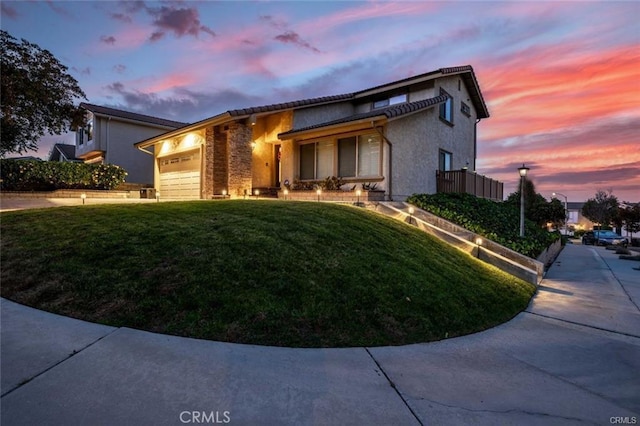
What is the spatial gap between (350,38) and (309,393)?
13.7 metres

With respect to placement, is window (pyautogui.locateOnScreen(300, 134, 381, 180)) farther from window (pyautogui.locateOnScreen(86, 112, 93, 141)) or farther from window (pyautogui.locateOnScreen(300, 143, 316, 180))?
window (pyautogui.locateOnScreen(86, 112, 93, 141))

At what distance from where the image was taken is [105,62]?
1226cm

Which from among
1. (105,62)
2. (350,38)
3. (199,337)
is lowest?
(199,337)

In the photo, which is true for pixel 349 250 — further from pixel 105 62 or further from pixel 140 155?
pixel 140 155

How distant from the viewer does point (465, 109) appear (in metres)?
19.3

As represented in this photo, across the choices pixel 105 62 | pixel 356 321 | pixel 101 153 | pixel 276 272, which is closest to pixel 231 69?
pixel 105 62

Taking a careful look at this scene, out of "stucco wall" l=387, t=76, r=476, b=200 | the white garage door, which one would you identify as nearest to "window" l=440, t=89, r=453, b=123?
"stucco wall" l=387, t=76, r=476, b=200

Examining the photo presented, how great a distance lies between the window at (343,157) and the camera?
13.4 m

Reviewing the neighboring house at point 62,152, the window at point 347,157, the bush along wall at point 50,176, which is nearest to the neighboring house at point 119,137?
the bush along wall at point 50,176

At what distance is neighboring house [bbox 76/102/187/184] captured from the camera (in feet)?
71.5

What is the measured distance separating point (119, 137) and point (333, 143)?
17078 mm

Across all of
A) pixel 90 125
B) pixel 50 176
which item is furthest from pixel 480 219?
pixel 90 125

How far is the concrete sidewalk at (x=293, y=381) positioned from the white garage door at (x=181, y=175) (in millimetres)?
13126

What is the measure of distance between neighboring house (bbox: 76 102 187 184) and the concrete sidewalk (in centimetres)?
2159
